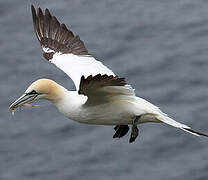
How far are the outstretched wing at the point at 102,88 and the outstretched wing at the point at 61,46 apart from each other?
55.0 inches

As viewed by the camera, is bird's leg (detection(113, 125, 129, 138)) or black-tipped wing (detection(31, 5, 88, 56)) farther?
black-tipped wing (detection(31, 5, 88, 56))

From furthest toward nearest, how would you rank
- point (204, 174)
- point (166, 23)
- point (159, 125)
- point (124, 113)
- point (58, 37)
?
point (166, 23), point (159, 125), point (204, 174), point (58, 37), point (124, 113)

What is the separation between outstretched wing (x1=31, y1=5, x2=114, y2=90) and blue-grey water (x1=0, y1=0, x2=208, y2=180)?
16.8 feet

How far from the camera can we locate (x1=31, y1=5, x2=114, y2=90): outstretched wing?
41.5 ft

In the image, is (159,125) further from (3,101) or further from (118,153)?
(3,101)

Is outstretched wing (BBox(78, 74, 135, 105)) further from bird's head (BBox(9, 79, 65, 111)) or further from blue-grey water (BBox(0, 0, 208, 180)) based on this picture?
blue-grey water (BBox(0, 0, 208, 180))

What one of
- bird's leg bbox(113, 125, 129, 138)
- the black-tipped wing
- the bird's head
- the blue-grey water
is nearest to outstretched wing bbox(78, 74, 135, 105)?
the bird's head

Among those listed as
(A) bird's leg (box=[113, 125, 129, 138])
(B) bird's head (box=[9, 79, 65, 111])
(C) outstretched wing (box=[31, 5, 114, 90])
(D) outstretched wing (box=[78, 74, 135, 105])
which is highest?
(C) outstretched wing (box=[31, 5, 114, 90])

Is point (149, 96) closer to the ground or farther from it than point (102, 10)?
closer to the ground

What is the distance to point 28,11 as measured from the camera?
23.1m

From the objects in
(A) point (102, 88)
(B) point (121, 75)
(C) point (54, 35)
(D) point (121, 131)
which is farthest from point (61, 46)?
(B) point (121, 75)

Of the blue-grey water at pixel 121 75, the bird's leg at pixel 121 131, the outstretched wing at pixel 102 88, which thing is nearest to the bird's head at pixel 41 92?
the outstretched wing at pixel 102 88


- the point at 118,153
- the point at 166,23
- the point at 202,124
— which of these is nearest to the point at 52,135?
the point at 118,153

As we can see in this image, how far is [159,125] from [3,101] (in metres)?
3.59
